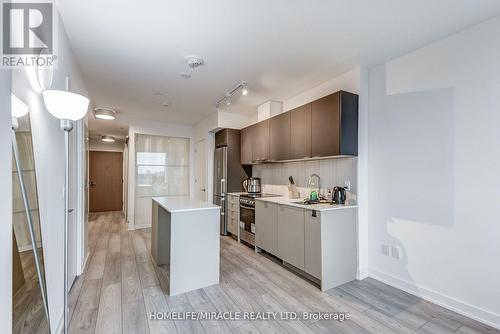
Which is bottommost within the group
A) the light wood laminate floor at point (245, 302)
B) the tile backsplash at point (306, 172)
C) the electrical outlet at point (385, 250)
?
the light wood laminate floor at point (245, 302)

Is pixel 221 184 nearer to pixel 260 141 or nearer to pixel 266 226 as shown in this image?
pixel 260 141

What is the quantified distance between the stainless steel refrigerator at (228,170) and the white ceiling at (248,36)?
57.8 inches

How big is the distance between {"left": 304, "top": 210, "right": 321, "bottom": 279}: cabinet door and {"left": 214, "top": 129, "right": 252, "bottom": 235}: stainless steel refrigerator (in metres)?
2.21

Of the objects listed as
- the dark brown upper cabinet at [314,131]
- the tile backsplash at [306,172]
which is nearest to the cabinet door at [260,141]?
the dark brown upper cabinet at [314,131]

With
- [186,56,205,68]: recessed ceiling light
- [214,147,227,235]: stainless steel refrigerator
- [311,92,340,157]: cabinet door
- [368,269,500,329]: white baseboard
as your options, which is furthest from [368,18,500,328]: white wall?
[214,147,227,235]: stainless steel refrigerator

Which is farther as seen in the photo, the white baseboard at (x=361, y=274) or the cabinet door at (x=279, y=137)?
the cabinet door at (x=279, y=137)

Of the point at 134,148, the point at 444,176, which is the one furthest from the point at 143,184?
the point at 444,176

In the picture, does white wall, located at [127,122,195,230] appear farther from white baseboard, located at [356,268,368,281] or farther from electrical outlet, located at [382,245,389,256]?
electrical outlet, located at [382,245,389,256]

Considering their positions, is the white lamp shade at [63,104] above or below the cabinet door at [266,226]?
above

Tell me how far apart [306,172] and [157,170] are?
3.92m

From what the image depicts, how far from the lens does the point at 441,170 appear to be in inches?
86.9

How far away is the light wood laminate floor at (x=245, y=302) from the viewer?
1.89 m

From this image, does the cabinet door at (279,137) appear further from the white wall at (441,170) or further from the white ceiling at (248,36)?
the white wall at (441,170)

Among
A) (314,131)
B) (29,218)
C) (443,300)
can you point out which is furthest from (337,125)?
(29,218)
